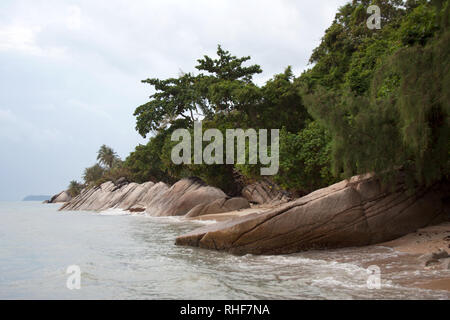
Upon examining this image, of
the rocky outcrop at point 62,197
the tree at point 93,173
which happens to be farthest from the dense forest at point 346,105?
the rocky outcrop at point 62,197

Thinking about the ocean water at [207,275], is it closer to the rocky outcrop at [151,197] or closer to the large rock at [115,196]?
the rocky outcrop at [151,197]

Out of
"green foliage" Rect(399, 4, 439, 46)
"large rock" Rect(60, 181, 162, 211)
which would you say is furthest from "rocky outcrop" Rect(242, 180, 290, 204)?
"green foliage" Rect(399, 4, 439, 46)

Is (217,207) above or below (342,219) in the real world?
above

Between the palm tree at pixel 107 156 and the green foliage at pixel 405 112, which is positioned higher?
the palm tree at pixel 107 156

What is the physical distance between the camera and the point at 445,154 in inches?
315

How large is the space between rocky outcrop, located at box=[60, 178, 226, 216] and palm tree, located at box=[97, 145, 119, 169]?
2718 cm

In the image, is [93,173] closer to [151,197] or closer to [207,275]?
[151,197]

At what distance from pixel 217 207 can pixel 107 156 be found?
178 feet

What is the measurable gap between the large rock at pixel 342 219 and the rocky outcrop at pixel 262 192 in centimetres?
1431

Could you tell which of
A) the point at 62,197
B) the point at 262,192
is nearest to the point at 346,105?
the point at 262,192

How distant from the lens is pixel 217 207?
2019 cm

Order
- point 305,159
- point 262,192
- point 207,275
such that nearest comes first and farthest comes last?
point 207,275 < point 305,159 < point 262,192

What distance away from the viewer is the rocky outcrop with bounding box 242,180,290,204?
23.8 meters

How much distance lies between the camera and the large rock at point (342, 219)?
331 inches
